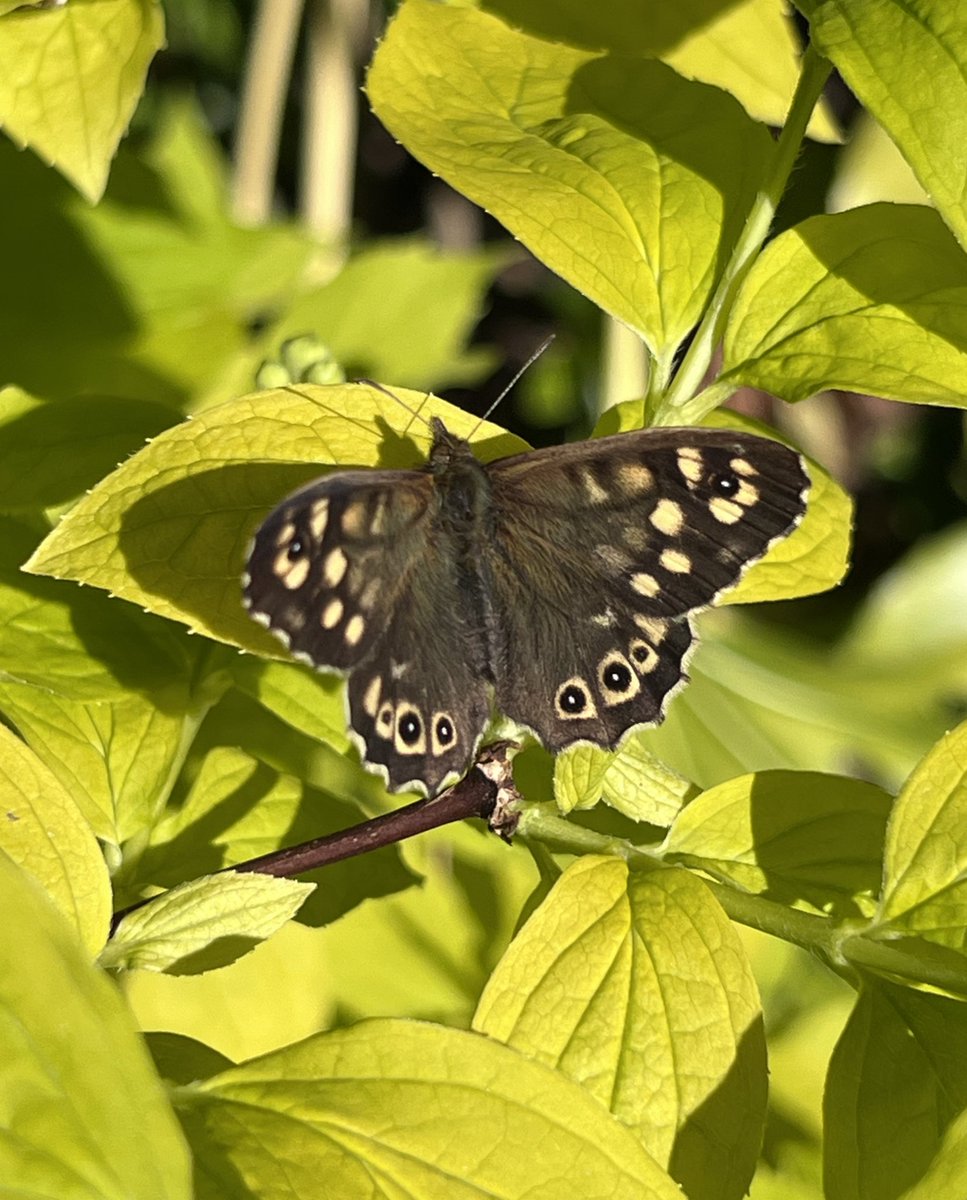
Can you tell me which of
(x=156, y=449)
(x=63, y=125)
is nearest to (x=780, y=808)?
(x=156, y=449)

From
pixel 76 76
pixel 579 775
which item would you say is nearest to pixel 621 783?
pixel 579 775

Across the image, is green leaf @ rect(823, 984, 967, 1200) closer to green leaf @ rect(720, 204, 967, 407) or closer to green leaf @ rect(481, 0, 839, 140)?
green leaf @ rect(720, 204, 967, 407)

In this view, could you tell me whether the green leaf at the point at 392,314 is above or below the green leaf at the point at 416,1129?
above

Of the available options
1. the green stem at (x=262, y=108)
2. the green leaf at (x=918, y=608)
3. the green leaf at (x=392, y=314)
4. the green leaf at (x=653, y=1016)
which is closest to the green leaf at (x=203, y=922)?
the green leaf at (x=653, y=1016)

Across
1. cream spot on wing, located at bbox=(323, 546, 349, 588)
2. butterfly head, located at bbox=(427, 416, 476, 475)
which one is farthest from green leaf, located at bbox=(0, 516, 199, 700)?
butterfly head, located at bbox=(427, 416, 476, 475)

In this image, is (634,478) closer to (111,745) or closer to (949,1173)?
(111,745)

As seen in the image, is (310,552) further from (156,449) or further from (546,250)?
(546,250)

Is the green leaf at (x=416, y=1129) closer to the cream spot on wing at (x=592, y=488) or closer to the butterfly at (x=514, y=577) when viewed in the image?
the butterfly at (x=514, y=577)
